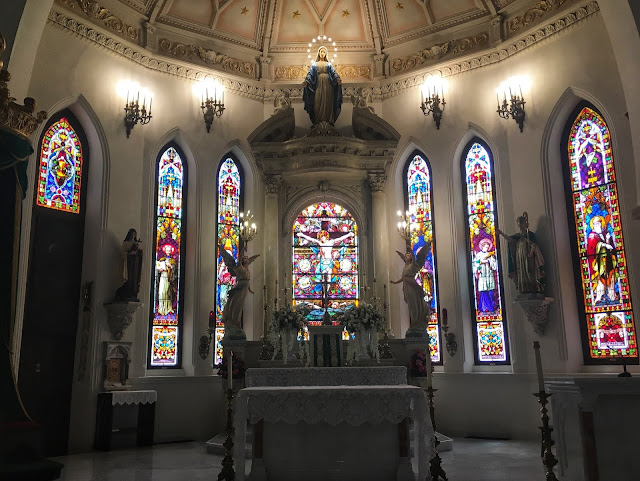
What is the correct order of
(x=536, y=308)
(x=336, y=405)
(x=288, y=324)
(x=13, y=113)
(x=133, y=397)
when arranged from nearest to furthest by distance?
(x=336, y=405) → (x=13, y=113) → (x=288, y=324) → (x=133, y=397) → (x=536, y=308)

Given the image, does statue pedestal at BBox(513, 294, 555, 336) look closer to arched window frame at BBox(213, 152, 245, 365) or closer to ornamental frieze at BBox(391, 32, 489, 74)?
ornamental frieze at BBox(391, 32, 489, 74)

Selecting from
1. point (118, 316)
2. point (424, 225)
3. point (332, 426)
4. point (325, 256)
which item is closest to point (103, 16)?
point (118, 316)

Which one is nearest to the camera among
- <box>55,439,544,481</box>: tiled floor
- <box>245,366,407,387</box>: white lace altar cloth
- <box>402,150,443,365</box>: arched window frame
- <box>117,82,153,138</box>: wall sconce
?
<box>55,439,544,481</box>: tiled floor

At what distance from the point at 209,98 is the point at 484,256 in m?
6.70

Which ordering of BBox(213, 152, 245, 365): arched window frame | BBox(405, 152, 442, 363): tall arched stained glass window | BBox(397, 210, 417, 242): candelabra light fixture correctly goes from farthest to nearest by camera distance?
1. BBox(405, 152, 442, 363): tall arched stained glass window
2. BBox(213, 152, 245, 365): arched window frame
3. BBox(397, 210, 417, 242): candelabra light fixture

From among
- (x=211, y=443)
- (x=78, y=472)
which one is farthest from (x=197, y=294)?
(x=78, y=472)

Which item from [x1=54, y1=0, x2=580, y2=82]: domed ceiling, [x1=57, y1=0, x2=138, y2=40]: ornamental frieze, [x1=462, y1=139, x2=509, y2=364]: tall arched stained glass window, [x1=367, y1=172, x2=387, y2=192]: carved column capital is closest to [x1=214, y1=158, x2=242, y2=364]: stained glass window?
[x1=54, y1=0, x2=580, y2=82]: domed ceiling

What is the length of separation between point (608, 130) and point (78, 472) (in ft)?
33.5

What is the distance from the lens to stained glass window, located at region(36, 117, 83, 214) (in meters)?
10.7

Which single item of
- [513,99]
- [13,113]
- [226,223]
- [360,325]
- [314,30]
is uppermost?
[314,30]

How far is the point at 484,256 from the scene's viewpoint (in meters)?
12.2

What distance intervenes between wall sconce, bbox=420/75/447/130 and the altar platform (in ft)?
21.9

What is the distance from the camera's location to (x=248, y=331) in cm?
1246

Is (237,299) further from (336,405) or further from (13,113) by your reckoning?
(13,113)
